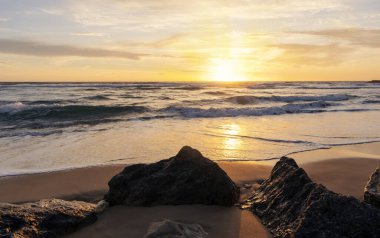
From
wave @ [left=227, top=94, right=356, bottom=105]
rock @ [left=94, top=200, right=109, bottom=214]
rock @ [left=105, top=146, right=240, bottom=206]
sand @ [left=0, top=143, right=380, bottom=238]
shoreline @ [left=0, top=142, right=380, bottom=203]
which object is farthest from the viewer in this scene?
wave @ [left=227, top=94, right=356, bottom=105]

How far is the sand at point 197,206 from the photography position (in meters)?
4.43

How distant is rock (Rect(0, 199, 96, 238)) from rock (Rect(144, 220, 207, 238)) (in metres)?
0.90

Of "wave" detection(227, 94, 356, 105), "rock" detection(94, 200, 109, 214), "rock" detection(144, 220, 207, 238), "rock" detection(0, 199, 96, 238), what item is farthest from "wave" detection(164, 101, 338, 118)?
"rock" detection(144, 220, 207, 238)

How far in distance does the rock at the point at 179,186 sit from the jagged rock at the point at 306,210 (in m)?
0.44

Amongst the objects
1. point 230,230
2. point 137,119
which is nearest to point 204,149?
point 230,230

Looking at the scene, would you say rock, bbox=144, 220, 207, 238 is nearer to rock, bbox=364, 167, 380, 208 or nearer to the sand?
the sand

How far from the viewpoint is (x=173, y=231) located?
405cm

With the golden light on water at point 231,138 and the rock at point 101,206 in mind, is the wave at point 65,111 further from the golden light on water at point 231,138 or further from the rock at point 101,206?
the rock at point 101,206

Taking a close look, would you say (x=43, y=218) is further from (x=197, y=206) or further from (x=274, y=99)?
(x=274, y=99)

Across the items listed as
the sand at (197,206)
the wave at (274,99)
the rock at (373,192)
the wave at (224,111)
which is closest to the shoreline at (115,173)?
the sand at (197,206)

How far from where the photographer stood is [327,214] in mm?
3484

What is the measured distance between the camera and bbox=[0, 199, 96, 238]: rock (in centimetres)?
400

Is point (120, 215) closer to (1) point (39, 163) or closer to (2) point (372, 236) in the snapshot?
(2) point (372, 236)

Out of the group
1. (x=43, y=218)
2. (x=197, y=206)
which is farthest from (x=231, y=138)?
(x=43, y=218)
